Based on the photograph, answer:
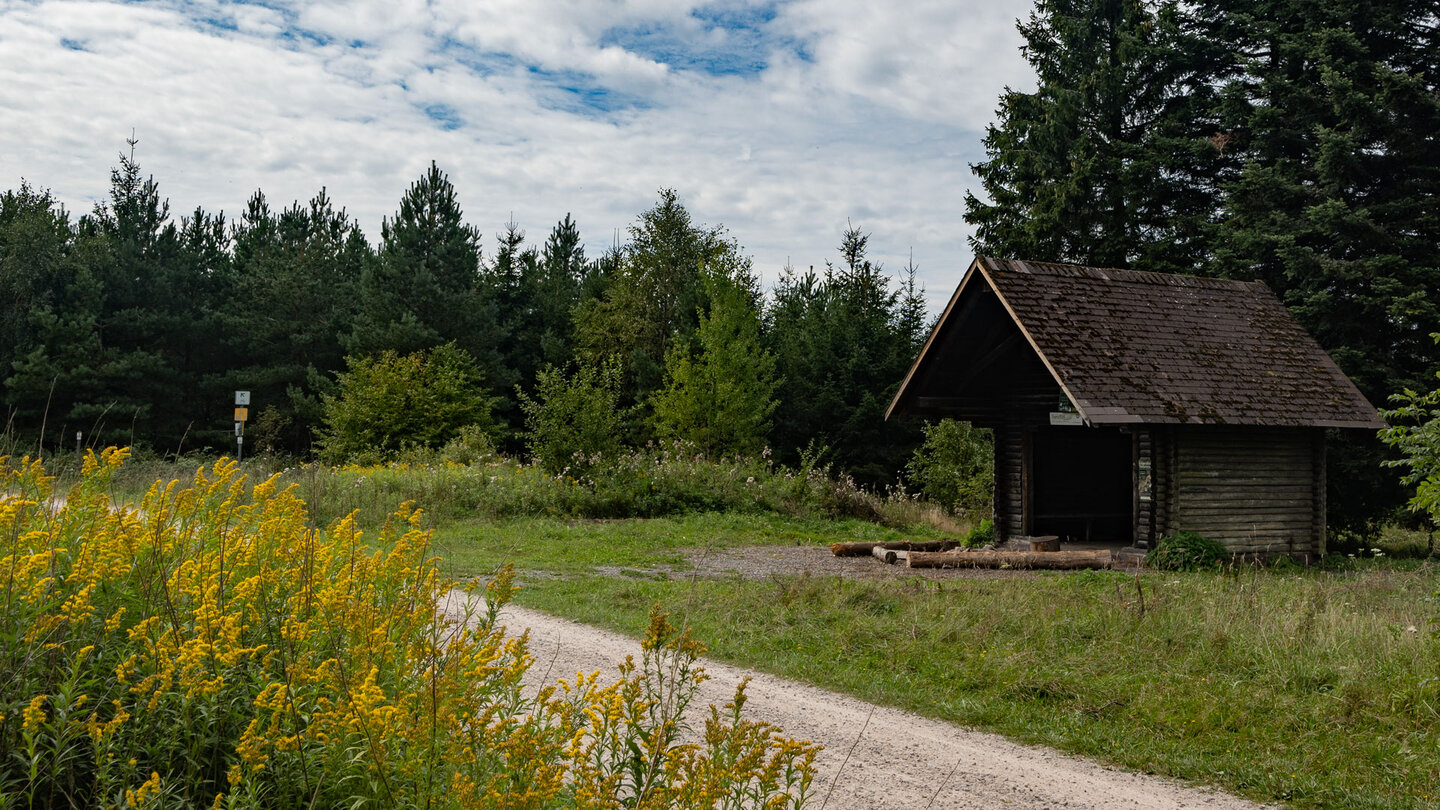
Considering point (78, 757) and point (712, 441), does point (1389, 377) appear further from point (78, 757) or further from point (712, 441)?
point (78, 757)

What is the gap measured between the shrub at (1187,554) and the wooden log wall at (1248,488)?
0.56 meters

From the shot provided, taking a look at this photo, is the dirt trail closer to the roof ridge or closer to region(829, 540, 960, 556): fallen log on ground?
region(829, 540, 960, 556): fallen log on ground

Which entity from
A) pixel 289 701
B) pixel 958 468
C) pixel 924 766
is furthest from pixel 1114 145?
pixel 289 701

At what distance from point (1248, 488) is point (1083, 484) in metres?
3.44

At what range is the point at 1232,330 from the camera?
18016 mm

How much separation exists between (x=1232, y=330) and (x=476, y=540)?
13637mm

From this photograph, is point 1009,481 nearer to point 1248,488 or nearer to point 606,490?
point 1248,488

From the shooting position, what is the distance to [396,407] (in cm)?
3469

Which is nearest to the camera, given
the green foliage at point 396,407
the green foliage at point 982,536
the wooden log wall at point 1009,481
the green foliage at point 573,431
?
the wooden log wall at point 1009,481

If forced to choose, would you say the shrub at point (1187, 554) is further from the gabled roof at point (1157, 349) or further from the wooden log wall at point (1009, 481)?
the wooden log wall at point (1009, 481)

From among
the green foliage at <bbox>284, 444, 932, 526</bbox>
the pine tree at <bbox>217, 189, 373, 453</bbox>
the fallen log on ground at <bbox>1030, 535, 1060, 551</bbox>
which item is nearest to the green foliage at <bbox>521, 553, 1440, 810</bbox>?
the fallen log on ground at <bbox>1030, 535, 1060, 551</bbox>

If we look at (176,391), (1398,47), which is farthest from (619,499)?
(176,391)

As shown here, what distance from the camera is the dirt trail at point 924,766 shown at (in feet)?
17.6

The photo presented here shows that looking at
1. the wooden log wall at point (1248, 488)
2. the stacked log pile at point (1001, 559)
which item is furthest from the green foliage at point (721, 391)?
the wooden log wall at point (1248, 488)
